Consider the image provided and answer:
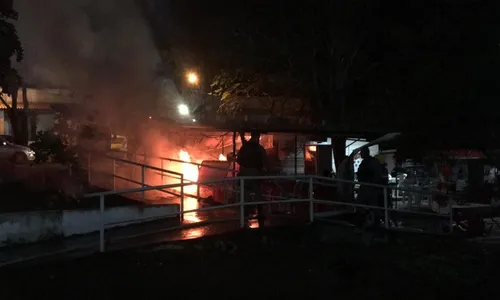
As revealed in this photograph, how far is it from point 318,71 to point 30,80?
46.9ft

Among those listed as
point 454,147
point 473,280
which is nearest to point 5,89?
point 473,280

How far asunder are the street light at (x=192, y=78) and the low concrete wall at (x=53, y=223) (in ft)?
42.6

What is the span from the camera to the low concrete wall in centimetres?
691

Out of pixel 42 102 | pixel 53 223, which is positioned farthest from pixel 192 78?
pixel 53 223

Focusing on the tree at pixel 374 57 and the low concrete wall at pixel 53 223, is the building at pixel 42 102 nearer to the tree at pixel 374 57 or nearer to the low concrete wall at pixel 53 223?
the tree at pixel 374 57

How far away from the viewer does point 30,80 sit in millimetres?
21391

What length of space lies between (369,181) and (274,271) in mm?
3631

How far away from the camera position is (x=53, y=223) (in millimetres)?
7434

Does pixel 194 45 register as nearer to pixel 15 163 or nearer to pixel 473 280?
pixel 15 163

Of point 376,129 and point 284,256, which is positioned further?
point 376,129

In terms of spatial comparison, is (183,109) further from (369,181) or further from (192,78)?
(369,181)

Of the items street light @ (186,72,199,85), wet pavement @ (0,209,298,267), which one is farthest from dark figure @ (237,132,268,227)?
street light @ (186,72,199,85)

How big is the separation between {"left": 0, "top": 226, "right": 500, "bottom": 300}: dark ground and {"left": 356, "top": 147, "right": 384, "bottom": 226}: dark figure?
970mm

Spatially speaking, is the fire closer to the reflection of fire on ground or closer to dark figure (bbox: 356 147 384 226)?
the reflection of fire on ground
